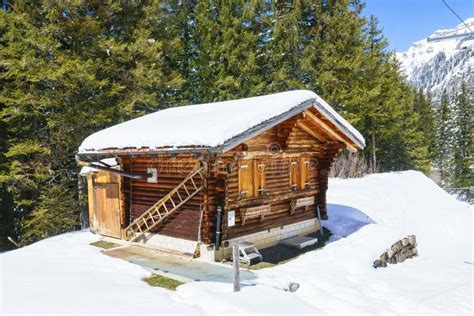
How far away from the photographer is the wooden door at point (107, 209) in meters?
13.1

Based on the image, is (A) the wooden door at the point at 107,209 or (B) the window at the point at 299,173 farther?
(B) the window at the point at 299,173

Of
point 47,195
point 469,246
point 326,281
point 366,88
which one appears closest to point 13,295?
point 326,281

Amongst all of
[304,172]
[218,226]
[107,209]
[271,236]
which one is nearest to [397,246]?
[304,172]

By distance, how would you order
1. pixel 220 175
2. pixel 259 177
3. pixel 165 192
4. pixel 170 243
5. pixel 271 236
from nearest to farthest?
pixel 220 175, pixel 170 243, pixel 165 192, pixel 259 177, pixel 271 236

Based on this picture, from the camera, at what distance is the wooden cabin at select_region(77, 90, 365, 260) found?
33.7 feet

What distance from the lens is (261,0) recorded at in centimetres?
2623

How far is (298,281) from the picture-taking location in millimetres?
9031

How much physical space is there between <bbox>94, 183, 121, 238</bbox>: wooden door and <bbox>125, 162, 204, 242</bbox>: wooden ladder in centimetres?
83

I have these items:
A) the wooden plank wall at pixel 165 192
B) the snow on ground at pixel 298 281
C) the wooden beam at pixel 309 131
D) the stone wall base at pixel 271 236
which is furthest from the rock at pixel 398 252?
the wooden plank wall at pixel 165 192

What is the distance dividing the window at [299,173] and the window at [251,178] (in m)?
→ 1.75

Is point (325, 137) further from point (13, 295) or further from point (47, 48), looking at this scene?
point (47, 48)

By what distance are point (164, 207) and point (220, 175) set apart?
2291 mm

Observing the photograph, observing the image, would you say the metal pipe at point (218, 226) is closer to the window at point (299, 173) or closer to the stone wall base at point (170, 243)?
the stone wall base at point (170, 243)

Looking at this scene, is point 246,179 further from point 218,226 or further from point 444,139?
point 444,139
